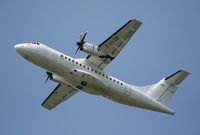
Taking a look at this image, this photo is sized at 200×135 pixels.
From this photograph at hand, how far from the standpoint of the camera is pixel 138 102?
2962 cm

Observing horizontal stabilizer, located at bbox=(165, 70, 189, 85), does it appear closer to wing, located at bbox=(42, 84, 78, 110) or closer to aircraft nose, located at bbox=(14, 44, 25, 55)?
wing, located at bbox=(42, 84, 78, 110)

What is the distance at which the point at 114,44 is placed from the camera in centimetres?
2816

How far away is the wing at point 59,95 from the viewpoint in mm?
32072

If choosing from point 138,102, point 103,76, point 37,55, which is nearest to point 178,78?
point 138,102

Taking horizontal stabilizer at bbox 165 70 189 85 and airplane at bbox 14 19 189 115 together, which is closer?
airplane at bbox 14 19 189 115

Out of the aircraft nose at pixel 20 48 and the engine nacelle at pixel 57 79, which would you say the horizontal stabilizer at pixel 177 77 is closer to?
the engine nacelle at pixel 57 79

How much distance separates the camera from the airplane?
27859 mm

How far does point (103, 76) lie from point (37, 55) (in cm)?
520

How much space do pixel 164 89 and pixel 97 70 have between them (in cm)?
622

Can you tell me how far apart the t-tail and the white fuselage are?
1.13m

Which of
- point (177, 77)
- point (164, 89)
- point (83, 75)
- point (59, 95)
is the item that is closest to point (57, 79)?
point (59, 95)

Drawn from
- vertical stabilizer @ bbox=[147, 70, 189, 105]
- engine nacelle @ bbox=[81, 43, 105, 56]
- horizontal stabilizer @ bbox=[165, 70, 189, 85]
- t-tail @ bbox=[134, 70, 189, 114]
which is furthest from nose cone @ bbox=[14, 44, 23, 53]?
horizontal stabilizer @ bbox=[165, 70, 189, 85]

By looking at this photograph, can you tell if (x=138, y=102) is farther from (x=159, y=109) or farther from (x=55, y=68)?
(x=55, y=68)

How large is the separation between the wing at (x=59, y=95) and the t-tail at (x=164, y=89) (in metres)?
5.73
